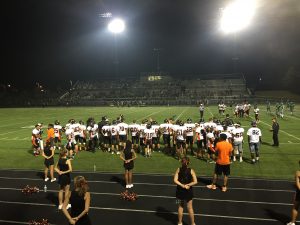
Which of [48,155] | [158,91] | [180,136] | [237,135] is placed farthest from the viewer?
[158,91]

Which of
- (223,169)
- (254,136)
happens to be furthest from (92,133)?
(223,169)

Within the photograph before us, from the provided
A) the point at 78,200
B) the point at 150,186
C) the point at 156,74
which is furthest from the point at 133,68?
the point at 78,200

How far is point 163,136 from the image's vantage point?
656 inches

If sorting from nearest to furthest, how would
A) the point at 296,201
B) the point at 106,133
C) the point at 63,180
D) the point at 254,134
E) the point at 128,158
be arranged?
the point at 296,201
the point at 63,180
the point at 128,158
the point at 254,134
the point at 106,133

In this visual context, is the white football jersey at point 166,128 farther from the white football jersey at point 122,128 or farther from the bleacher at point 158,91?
the bleacher at point 158,91

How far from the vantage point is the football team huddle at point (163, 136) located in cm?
1431

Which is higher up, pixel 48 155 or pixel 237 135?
pixel 237 135

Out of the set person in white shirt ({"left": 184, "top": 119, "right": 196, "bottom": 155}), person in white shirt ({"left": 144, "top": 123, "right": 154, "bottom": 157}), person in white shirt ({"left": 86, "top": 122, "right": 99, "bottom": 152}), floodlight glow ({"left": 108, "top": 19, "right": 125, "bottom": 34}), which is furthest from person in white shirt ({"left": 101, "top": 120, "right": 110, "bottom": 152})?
floodlight glow ({"left": 108, "top": 19, "right": 125, "bottom": 34})

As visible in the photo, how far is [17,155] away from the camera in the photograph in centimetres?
1703

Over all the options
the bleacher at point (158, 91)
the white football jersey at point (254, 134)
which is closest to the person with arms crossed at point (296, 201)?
the white football jersey at point (254, 134)

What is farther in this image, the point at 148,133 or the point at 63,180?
the point at 148,133

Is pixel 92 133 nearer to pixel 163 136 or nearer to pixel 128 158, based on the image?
pixel 163 136

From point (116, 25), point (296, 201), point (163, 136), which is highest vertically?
point (116, 25)

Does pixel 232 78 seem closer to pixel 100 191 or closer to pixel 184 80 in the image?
pixel 184 80
